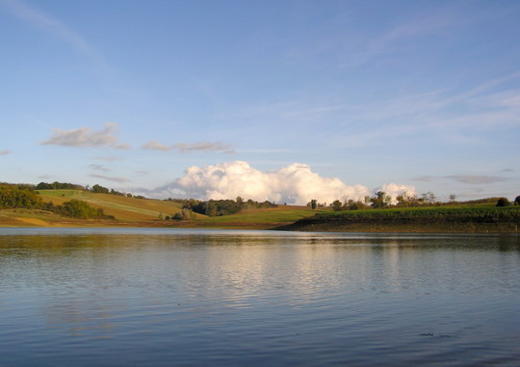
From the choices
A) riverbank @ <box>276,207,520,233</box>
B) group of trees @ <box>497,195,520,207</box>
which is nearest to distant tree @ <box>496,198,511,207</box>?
group of trees @ <box>497,195,520,207</box>

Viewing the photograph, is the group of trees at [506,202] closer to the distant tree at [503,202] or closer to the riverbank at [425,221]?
the distant tree at [503,202]

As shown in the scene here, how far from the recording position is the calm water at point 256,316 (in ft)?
48.8

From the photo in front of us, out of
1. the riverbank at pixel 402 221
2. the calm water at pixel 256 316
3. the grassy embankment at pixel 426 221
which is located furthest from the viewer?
the riverbank at pixel 402 221

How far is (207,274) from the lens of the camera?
3434 cm

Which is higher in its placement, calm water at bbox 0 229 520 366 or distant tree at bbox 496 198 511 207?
distant tree at bbox 496 198 511 207

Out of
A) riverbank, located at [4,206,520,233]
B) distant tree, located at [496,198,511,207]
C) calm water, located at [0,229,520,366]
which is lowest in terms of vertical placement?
calm water, located at [0,229,520,366]

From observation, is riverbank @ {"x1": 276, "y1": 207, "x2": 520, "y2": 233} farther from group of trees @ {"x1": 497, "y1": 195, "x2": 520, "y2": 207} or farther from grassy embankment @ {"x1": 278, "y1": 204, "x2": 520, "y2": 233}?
group of trees @ {"x1": 497, "y1": 195, "x2": 520, "y2": 207}

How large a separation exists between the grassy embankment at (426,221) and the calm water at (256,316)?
88.4 meters

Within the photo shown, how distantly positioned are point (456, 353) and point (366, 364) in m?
3.06

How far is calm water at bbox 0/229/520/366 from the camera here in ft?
48.8

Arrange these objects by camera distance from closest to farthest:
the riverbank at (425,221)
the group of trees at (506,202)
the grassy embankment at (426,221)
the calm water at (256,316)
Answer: the calm water at (256,316) → the riverbank at (425,221) → the grassy embankment at (426,221) → the group of trees at (506,202)

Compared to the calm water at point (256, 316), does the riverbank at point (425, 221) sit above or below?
above

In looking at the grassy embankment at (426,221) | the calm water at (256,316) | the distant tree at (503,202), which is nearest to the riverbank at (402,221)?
the grassy embankment at (426,221)

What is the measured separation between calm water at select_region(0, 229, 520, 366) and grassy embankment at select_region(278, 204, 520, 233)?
8836cm
